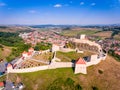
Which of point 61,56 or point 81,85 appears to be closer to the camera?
point 81,85

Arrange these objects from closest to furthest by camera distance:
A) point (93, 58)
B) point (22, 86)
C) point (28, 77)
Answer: point (22, 86)
point (28, 77)
point (93, 58)

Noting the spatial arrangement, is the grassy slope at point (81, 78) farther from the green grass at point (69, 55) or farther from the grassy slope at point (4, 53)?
the grassy slope at point (4, 53)

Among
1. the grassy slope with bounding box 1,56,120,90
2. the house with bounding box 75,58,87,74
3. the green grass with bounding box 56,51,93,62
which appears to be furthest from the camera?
the green grass with bounding box 56,51,93,62

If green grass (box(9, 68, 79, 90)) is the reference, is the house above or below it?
above

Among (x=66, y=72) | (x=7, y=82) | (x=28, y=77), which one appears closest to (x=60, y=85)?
(x=66, y=72)

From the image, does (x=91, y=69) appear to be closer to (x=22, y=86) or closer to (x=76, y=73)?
(x=76, y=73)

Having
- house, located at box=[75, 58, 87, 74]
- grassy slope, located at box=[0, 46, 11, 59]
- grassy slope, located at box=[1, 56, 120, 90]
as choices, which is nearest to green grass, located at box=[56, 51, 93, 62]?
grassy slope, located at box=[1, 56, 120, 90]

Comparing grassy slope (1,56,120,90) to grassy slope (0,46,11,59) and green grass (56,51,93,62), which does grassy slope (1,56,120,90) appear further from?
grassy slope (0,46,11,59)

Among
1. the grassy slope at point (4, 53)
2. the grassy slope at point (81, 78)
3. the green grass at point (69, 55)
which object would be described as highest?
the green grass at point (69, 55)

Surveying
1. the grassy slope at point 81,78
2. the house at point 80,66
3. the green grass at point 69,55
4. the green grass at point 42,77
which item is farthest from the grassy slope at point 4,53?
the house at point 80,66
